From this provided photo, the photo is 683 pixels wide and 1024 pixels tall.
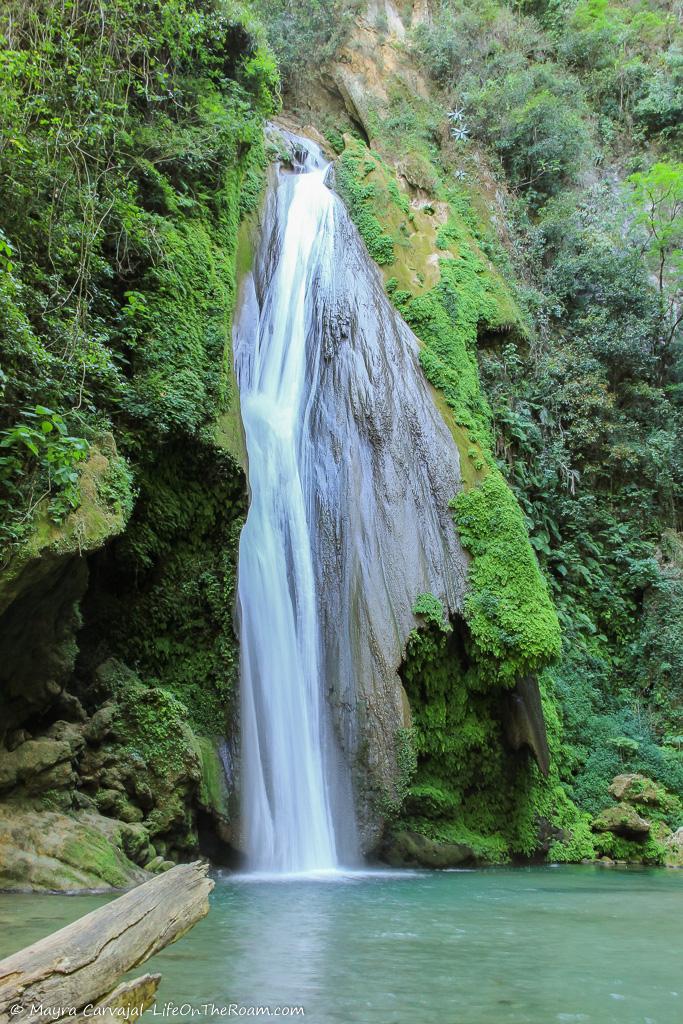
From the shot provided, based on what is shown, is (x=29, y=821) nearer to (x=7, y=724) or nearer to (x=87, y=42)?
(x=7, y=724)

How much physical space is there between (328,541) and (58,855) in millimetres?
5840

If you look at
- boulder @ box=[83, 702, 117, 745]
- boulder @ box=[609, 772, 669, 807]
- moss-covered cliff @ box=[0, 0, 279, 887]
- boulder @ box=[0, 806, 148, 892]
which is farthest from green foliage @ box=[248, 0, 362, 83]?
boulder @ box=[0, 806, 148, 892]

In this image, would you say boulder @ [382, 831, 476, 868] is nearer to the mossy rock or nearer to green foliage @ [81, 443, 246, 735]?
green foliage @ [81, 443, 246, 735]

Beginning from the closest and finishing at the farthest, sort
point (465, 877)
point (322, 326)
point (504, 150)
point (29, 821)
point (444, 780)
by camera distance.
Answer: point (29, 821) → point (465, 877) → point (444, 780) → point (322, 326) → point (504, 150)

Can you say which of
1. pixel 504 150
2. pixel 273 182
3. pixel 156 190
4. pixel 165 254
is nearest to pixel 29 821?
pixel 165 254

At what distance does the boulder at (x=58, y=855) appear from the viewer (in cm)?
652

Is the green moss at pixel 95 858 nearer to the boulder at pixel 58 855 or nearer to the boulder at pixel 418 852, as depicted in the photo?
the boulder at pixel 58 855

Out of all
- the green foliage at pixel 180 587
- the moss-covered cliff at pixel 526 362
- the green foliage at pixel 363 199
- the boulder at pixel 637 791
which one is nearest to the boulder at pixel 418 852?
the moss-covered cliff at pixel 526 362

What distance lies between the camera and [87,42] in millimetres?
9781

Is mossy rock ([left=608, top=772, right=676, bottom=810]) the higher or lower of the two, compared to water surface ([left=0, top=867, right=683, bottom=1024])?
higher

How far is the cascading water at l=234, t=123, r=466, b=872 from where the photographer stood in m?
9.89

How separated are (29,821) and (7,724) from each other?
933 millimetres

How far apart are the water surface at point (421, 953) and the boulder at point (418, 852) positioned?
219 cm

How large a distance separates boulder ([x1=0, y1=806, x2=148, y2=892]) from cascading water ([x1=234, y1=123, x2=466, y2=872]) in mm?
2417
